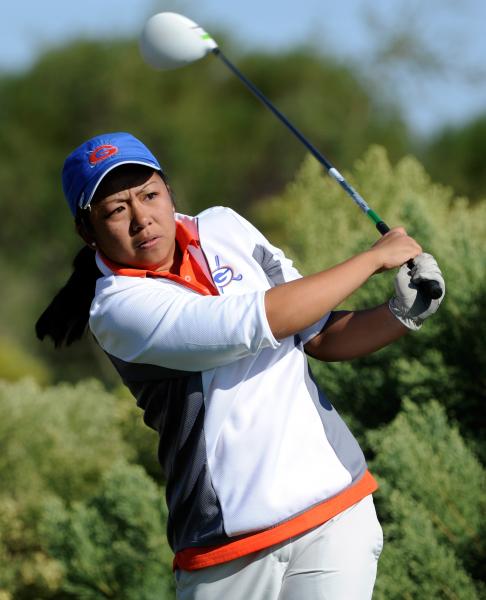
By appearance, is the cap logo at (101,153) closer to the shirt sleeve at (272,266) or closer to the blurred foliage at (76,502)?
the shirt sleeve at (272,266)

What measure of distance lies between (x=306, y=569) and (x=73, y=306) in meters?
0.85

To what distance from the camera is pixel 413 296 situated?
2.67 m

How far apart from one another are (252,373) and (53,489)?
11.2 ft

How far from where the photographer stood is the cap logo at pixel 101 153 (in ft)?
8.89

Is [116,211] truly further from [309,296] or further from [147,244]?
[309,296]

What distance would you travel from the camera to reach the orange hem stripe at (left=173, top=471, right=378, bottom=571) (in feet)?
8.39

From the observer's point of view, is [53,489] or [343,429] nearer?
[343,429]

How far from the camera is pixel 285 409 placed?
2.59 m

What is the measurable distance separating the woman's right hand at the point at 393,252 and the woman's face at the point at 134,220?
470 millimetres

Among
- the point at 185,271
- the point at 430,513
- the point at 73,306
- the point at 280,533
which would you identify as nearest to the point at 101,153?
the point at 185,271

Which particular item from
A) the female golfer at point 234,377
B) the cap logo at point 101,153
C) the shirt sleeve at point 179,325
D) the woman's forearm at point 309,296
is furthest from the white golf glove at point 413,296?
the cap logo at point 101,153

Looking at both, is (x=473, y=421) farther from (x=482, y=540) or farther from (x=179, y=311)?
(x=179, y=311)

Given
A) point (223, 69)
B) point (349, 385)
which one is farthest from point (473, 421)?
point (223, 69)

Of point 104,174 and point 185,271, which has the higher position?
point 104,174
